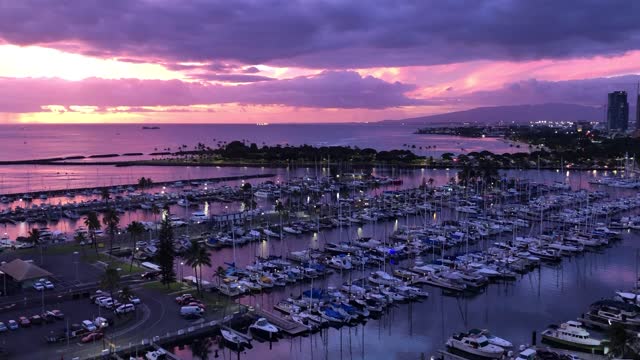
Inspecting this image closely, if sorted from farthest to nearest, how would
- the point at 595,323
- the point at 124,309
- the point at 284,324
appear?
the point at 595,323, the point at 284,324, the point at 124,309

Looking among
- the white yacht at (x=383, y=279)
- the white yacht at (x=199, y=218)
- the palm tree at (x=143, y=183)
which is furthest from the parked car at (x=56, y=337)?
the palm tree at (x=143, y=183)

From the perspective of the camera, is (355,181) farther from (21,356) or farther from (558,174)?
(21,356)

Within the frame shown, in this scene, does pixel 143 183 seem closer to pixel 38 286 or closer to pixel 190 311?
pixel 38 286

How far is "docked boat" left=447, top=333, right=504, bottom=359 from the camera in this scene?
20.5m

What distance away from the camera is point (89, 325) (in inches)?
841

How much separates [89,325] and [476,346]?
15087mm

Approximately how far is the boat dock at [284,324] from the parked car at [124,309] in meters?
5.21

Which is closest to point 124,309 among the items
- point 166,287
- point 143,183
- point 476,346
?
point 166,287

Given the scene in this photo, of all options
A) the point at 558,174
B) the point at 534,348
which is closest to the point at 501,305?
the point at 534,348

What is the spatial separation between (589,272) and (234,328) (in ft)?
71.9

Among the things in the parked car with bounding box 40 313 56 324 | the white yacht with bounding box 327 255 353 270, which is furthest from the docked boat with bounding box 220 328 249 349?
the white yacht with bounding box 327 255 353 270

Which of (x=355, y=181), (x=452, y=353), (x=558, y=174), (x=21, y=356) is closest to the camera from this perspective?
(x=21, y=356)

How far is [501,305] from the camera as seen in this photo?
27000 millimetres

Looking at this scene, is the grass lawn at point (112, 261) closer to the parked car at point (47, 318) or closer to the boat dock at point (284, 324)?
the parked car at point (47, 318)
